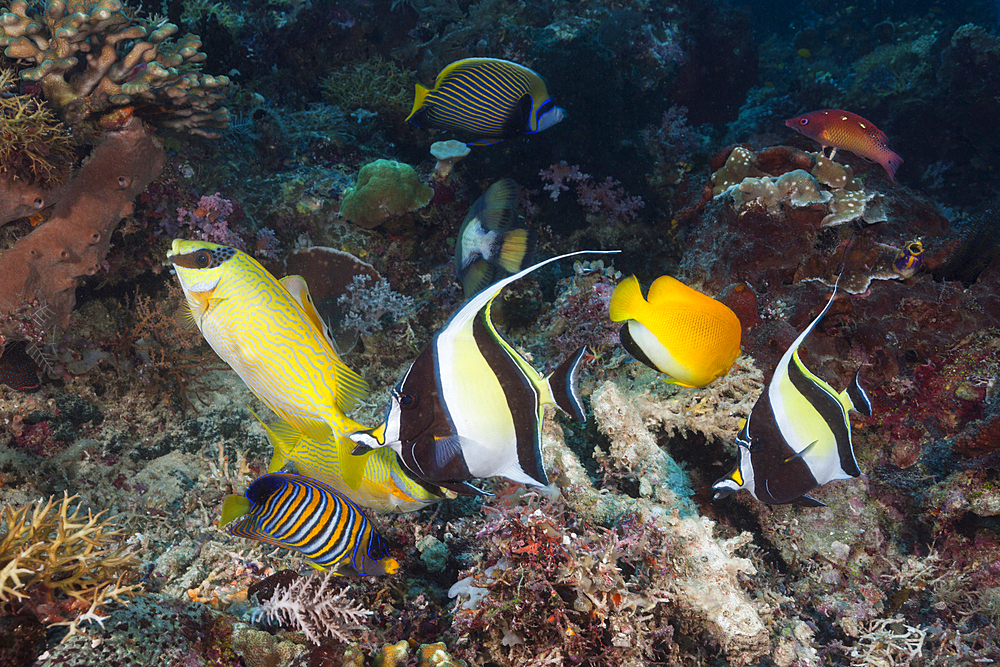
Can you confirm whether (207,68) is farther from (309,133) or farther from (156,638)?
(156,638)

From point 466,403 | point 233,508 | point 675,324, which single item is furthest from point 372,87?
point 466,403

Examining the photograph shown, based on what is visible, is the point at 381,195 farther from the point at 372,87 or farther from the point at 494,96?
the point at 372,87

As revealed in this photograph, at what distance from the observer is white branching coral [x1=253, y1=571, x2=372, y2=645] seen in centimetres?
203

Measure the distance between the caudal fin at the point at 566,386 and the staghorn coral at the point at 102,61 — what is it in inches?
151

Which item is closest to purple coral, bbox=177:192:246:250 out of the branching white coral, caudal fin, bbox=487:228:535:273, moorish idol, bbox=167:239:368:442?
caudal fin, bbox=487:228:535:273

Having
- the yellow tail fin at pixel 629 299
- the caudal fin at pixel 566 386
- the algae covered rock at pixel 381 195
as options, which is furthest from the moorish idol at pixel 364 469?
the algae covered rock at pixel 381 195

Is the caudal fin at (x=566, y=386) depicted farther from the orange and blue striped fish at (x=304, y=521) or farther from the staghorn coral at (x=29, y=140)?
the staghorn coral at (x=29, y=140)

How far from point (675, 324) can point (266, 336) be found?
1701mm

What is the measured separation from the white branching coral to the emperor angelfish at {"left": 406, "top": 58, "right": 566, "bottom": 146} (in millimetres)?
3458

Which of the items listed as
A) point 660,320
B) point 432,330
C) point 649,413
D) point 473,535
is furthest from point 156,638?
point 432,330

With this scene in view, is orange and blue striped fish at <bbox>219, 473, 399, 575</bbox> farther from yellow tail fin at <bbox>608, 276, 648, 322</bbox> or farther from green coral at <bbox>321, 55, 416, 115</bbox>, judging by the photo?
green coral at <bbox>321, 55, 416, 115</bbox>

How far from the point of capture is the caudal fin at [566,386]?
127 centimetres

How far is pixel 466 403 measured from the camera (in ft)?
4.02

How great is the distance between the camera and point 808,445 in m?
1.78
